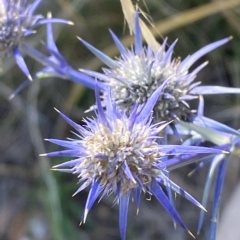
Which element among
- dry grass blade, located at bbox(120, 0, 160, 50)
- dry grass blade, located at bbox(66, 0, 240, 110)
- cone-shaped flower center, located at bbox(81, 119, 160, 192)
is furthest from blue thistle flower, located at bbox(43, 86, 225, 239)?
dry grass blade, located at bbox(66, 0, 240, 110)

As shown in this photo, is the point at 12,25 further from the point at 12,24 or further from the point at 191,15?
the point at 191,15

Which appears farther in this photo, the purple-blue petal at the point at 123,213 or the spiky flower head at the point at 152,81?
the spiky flower head at the point at 152,81

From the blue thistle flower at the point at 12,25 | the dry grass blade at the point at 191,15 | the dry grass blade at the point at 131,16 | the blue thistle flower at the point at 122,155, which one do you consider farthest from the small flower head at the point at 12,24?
the dry grass blade at the point at 191,15

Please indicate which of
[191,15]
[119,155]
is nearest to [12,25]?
[119,155]

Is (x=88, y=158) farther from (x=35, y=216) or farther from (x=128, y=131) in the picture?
(x=35, y=216)

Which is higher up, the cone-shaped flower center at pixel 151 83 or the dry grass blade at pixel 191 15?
the cone-shaped flower center at pixel 151 83

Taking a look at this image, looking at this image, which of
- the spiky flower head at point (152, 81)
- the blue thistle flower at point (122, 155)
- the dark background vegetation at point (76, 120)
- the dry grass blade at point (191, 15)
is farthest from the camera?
the dark background vegetation at point (76, 120)

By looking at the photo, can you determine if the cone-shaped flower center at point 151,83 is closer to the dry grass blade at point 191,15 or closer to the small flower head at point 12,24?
the small flower head at point 12,24
